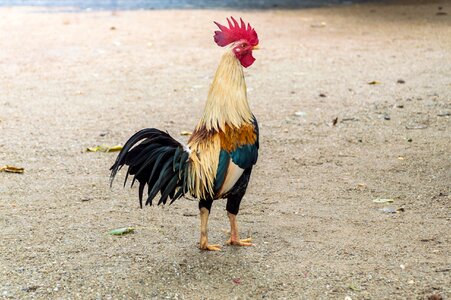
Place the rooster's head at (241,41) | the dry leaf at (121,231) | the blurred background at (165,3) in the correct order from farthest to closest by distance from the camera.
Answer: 1. the blurred background at (165,3)
2. the dry leaf at (121,231)
3. the rooster's head at (241,41)

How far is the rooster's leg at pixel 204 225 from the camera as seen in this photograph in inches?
187

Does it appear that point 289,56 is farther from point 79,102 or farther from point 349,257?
point 349,257

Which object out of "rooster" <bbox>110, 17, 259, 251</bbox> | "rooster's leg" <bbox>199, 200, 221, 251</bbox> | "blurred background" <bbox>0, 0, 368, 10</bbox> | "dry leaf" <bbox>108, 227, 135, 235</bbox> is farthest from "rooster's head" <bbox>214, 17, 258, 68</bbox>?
"blurred background" <bbox>0, 0, 368, 10</bbox>

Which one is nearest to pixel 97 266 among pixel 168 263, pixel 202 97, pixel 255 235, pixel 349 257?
pixel 168 263

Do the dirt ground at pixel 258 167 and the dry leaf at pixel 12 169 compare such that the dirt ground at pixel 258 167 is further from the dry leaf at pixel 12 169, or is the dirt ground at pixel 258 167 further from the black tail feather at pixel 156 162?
the black tail feather at pixel 156 162

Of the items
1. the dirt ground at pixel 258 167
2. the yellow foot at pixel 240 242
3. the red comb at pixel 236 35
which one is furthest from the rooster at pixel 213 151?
the dirt ground at pixel 258 167

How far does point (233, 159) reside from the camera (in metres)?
4.64

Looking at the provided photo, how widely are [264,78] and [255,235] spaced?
4625 millimetres

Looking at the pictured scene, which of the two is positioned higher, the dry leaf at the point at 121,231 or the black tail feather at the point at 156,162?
the black tail feather at the point at 156,162

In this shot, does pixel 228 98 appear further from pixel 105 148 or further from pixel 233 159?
pixel 105 148

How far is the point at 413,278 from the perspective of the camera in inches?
173

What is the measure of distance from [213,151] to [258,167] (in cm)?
192

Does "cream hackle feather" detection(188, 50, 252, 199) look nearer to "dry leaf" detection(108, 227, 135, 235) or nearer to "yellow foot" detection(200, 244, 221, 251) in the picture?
"yellow foot" detection(200, 244, 221, 251)

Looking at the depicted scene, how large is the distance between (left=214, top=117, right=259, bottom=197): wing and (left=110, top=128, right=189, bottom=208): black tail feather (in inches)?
7.5
